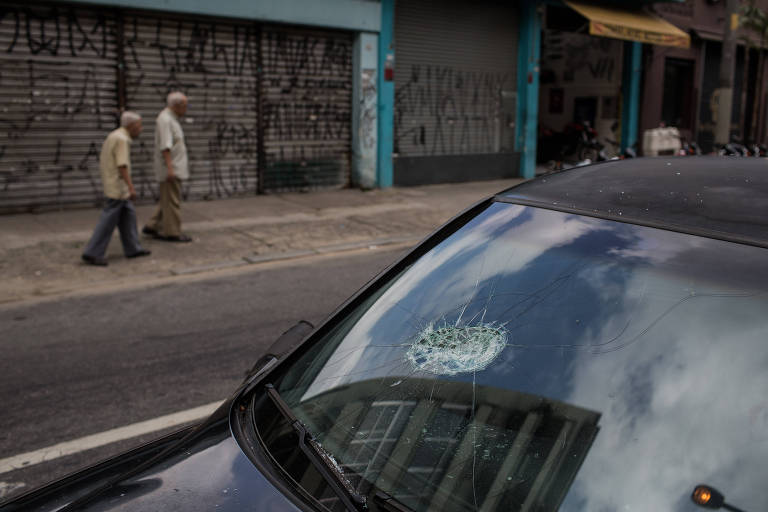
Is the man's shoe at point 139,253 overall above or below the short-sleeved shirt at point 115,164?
below

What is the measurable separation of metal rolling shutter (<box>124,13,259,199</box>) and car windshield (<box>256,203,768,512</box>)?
10655 mm

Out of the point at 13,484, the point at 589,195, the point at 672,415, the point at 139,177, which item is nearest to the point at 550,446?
the point at 672,415

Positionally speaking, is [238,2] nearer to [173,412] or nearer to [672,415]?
[173,412]

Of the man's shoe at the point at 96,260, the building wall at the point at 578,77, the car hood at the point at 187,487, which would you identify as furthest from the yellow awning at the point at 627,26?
the car hood at the point at 187,487

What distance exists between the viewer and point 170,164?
962cm

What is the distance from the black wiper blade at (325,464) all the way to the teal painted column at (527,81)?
16.6 meters

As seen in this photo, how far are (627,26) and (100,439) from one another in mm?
A: 17172

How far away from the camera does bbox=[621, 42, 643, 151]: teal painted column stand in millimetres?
21266

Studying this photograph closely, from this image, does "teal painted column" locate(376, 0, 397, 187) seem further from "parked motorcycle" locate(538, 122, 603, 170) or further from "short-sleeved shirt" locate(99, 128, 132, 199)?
"short-sleeved shirt" locate(99, 128, 132, 199)

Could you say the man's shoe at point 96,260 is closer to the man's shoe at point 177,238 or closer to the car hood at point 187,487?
the man's shoe at point 177,238

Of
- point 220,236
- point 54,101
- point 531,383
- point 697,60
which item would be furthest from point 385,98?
point 697,60

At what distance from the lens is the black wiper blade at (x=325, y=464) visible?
1729 mm

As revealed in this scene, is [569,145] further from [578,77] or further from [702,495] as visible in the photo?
[702,495]

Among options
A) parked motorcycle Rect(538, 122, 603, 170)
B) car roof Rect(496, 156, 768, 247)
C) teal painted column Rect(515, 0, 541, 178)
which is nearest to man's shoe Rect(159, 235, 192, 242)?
car roof Rect(496, 156, 768, 247)
